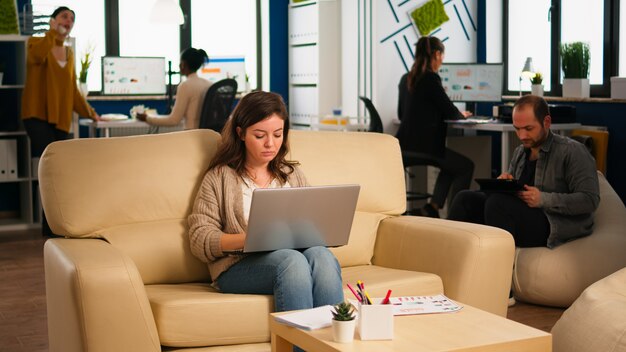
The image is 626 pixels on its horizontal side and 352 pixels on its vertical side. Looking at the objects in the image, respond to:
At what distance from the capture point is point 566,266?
162 inches

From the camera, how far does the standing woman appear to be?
6355 mm

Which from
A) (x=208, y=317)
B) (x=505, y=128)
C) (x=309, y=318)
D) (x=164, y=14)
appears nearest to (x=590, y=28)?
(x=505, y=128)

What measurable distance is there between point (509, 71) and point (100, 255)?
5.79 meters

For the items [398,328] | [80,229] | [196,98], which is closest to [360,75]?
[196,98]

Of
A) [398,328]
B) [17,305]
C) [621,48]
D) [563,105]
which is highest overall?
[621,48]

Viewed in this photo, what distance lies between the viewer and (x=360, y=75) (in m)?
7.91

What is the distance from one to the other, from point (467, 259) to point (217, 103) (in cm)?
359

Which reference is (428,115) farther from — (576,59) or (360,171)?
(360,171)

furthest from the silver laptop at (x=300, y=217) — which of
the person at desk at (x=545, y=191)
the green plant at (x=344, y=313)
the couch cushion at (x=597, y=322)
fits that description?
the person at desk at (x=545, y=191)

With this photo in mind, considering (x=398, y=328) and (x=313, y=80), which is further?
(x=313, y=80)

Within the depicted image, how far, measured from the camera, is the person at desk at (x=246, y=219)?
2740 mm

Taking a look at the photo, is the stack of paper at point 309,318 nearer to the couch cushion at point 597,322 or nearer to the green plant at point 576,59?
the couch cushion at point 597,322

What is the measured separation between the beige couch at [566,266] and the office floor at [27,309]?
2.9 inches

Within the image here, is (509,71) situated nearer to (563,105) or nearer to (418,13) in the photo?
(418,13)
